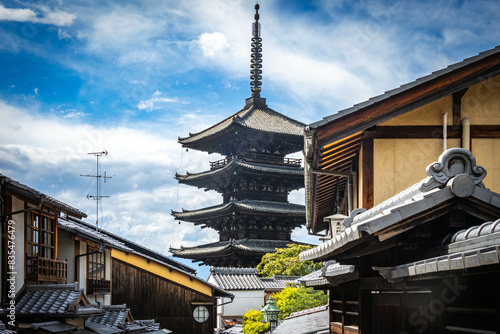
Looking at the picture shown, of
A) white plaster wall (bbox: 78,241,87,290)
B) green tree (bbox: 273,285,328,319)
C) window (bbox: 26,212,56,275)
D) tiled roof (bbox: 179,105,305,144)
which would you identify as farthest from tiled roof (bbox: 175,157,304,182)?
window (bbox: 26,212,56,275)

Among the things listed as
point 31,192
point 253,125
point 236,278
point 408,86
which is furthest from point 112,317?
point 253,125

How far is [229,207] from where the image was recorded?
41.0 metres

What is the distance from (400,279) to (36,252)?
35.2 ft

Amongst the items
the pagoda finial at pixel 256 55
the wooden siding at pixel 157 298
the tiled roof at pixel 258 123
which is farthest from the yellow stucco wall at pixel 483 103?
the pagoda finial at pixel 256 55

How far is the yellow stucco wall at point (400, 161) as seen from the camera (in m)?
9.41

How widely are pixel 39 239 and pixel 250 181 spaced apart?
2892 cm

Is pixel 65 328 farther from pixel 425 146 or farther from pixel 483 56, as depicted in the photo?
pixel 483 56

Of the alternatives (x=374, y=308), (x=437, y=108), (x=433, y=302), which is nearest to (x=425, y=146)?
(x=437, y=108)

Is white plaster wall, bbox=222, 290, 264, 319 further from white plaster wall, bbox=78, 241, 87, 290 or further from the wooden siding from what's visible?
white plaster wall, bbox=78, 241, 87, 290

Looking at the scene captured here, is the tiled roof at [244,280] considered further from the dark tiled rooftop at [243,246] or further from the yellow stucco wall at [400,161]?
the yellow stucco wall at [400,161]

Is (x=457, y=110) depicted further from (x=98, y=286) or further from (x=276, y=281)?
(x=276, y=281)

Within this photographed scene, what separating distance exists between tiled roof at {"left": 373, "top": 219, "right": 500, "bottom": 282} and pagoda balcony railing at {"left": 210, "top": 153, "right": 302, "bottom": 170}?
37084mm

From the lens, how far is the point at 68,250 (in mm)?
18719

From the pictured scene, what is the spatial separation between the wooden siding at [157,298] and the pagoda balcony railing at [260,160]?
16.2 metres
